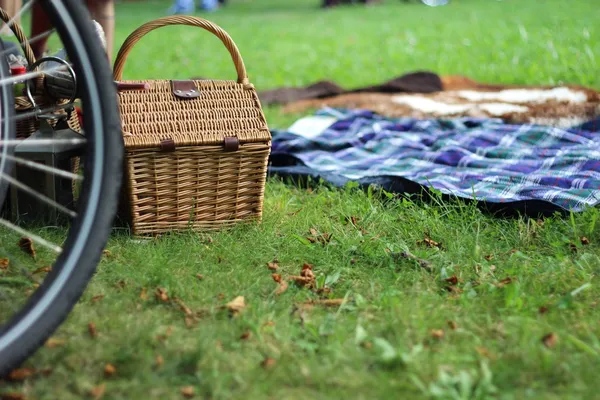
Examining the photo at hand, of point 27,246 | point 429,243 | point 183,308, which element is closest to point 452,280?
point 429,243

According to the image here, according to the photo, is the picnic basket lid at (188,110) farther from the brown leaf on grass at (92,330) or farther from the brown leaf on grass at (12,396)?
the brown leaf on grass at (12,396)

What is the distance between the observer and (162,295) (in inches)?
63.9

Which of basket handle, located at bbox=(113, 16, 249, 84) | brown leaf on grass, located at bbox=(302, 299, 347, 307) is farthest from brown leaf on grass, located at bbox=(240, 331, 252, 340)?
basket handle, located at bbox=(113, 16, 249, 84)

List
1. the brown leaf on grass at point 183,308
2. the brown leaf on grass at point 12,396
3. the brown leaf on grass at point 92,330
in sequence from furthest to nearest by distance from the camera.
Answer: the brown leaf on grass at point 183,308 < the brown leaf on grass at point 92,330 < the brown leaf on grass at point 12,396

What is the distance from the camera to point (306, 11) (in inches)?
458

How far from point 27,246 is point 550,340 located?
4.53 ft

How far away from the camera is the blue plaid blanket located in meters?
2.31

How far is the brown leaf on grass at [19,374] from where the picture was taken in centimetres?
128

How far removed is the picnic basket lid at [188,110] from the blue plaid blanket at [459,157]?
0.56m

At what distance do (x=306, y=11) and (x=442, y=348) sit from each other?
10.8 metres

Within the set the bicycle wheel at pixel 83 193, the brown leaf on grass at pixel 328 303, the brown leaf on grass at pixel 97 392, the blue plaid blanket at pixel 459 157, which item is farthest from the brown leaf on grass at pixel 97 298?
the blue plaid blanket at pixel 459 157

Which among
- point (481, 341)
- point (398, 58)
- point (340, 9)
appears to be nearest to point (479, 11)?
point (340, 9)

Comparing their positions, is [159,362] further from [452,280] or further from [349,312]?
[452,280]

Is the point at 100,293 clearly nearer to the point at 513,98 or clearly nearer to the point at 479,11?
the point at 513,98
